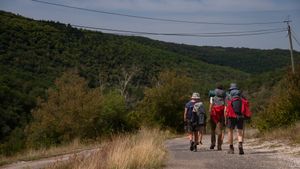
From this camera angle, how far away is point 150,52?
373 feet

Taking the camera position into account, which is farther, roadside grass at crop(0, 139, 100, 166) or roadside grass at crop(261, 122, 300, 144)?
roadside grass at crop(0, 139, 100, 166)

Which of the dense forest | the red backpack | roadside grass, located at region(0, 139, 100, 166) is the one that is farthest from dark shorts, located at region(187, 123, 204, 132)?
the dense forest

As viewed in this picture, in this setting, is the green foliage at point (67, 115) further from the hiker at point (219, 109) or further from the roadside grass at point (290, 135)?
the hiker at point (219, 109)

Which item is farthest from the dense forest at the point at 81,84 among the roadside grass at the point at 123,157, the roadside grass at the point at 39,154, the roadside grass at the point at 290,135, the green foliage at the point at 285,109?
the roadside grass at the point at 123,157

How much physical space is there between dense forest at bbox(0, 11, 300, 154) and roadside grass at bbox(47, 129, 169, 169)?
1543cm

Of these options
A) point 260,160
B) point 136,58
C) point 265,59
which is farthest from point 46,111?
point 265,59

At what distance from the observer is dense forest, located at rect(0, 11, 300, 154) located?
128ft

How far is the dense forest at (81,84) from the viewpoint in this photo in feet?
128

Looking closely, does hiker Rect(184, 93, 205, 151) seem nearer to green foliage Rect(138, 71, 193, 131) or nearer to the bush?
the bush

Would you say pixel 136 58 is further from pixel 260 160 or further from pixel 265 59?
pixel 260 160

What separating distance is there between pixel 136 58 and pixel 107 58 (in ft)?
41.7

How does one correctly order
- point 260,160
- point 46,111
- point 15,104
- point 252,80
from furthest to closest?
point 252,80 → point 15,104 → point 46,111 → point 260,160

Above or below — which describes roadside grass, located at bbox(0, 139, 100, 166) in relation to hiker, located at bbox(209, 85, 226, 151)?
below

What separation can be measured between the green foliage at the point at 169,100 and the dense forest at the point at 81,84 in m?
0.09
